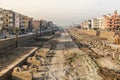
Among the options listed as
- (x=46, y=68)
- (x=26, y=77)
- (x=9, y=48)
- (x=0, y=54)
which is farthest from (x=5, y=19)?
(x=26, y=77)

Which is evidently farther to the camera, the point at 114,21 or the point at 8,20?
the point at 114,21

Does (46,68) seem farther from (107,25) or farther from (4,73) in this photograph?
(107,25)

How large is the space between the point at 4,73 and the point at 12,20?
78.3 meters

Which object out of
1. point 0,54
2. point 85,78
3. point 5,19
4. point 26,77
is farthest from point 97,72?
point 5,19

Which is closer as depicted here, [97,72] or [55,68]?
[97,72]

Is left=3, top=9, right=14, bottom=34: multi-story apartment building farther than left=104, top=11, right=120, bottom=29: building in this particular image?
No

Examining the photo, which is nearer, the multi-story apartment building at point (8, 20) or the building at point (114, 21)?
the multi-story apartment building at point (8, 20)

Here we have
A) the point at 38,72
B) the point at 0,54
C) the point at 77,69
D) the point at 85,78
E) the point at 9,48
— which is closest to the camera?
the point at 85,78

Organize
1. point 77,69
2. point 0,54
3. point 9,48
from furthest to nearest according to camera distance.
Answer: point 9,48 → point 0,54 → point 77,69

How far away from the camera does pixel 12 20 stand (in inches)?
3738

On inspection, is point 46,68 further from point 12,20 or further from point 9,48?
point 12,20

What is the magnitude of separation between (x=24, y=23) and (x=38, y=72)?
94.9m

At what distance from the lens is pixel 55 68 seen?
936 inches

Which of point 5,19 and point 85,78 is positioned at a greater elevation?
point 5,19
